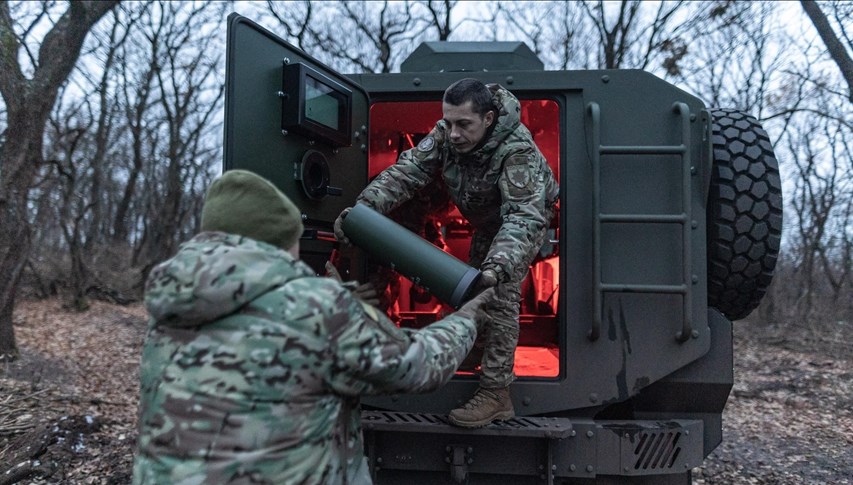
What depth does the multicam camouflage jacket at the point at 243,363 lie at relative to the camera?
5.09 feet

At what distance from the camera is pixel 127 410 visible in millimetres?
5941

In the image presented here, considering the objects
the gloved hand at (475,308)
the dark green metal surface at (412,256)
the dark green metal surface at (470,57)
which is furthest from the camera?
the dark green metal surface at (470,57)

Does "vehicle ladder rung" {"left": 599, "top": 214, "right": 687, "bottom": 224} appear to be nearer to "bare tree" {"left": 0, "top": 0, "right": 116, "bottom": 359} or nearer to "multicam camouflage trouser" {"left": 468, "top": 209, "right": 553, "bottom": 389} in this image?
"multicam camouflage trouser" {"left": 468, "top": 209, "right": 553, "bottom": 389}

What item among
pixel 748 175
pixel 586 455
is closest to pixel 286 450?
pixel 586 455

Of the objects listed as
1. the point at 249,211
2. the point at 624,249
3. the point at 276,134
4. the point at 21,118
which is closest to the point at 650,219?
the point at 624,249

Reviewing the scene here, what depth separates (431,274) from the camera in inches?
101

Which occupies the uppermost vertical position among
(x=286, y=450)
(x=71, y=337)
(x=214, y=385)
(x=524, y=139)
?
(x=524, y=139)

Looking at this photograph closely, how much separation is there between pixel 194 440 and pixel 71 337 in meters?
9.64

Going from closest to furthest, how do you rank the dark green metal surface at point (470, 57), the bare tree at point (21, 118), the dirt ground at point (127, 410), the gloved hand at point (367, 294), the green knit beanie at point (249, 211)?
1. the green knit beanie at point (249, 211)
2. the gloved hand at point (367, 294)
3. the dark green metal surface at point (470, 57)
4. the dirt ground at point (127, 410)
5. the bare tree at point (21, 118)

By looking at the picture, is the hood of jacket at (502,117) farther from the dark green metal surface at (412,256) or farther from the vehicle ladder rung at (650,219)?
the dark green metal surface at (412,256)

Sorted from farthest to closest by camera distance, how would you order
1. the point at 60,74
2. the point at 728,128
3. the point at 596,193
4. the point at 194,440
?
the point at 60,74, the point at 728,128, the point at 596,193, the point at 194,440

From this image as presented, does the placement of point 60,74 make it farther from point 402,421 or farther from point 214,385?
point 214,385

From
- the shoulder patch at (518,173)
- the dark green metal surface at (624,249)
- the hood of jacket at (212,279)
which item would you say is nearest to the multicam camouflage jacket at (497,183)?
the shoulder patch at (518,173)

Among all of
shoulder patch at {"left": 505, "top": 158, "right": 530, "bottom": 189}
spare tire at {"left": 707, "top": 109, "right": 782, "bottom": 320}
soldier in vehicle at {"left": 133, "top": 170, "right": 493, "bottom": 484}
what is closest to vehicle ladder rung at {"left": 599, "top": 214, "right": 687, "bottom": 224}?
spare tire at {"left": 707, "top": 109, "right": 782, "bottom": 320}
